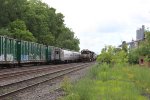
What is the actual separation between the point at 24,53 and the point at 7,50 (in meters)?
7.75

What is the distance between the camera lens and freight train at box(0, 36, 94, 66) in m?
37.8

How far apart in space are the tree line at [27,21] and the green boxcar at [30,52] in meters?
18.2

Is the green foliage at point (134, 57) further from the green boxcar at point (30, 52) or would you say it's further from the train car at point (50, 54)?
the train car at point (50, 54)

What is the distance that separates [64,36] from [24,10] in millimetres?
70978

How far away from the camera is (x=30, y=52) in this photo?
163ft

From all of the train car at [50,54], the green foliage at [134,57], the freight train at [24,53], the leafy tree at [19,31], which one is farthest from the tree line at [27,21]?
the green foliage at [134,57]

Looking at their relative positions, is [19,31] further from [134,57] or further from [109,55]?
[109,55]

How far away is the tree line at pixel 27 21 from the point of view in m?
84.5

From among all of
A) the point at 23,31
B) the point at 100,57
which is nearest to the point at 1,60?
the point at 100,57

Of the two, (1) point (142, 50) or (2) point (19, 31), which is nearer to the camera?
(1) point (142, 50)

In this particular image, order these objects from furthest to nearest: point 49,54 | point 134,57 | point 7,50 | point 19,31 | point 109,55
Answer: point 19,31 → point 49,54 → point 134,57 → point 109,55 → point 7,50

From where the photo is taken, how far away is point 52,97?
17000 mm

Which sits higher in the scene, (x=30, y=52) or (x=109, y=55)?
(x=30, y=52)

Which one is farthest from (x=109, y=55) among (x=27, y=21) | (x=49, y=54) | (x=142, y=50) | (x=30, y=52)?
(x=27, y=21)
